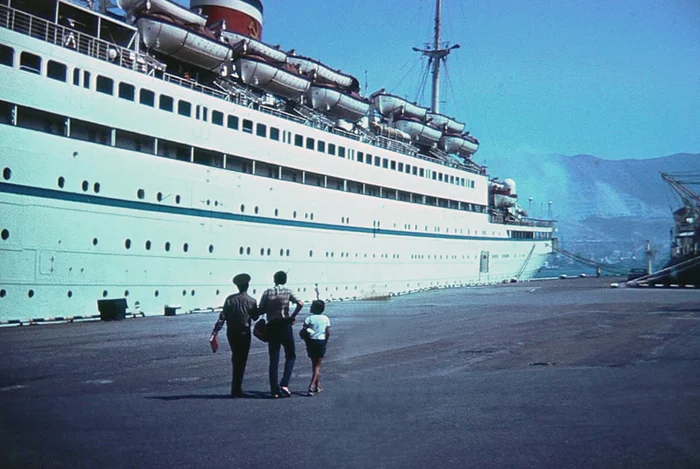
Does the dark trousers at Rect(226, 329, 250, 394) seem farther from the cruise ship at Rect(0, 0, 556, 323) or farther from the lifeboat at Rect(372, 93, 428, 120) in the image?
the lifeboat at Rect(372, 93, 428, 120)

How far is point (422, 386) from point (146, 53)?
65.1ft

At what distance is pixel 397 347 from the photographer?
13820mm

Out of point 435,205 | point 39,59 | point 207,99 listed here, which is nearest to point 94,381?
point 39,59

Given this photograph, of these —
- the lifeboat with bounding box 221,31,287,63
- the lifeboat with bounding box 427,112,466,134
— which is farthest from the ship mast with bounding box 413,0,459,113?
the lifeboat with bounding box 221,31,287,63

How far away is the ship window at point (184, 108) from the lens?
925 inches

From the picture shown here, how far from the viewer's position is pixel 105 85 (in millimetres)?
20469

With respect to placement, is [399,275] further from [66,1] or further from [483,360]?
[483,360]

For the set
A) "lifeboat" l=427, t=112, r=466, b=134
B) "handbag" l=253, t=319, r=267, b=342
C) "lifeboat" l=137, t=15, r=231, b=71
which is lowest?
"handbag" l=253, t=319, r=267, b=342

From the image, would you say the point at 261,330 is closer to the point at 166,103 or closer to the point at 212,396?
the point at 212,396

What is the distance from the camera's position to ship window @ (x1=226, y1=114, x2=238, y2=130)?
25.8m

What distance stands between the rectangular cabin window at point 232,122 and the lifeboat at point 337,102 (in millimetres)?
9258

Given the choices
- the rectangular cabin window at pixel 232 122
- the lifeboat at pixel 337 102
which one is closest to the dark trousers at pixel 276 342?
the rectangular cabin window at pixel 232 122

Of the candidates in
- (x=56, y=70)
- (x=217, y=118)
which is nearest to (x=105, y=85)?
(x=56, y=70)

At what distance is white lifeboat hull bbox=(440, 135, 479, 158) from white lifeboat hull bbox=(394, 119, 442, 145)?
2.90m
